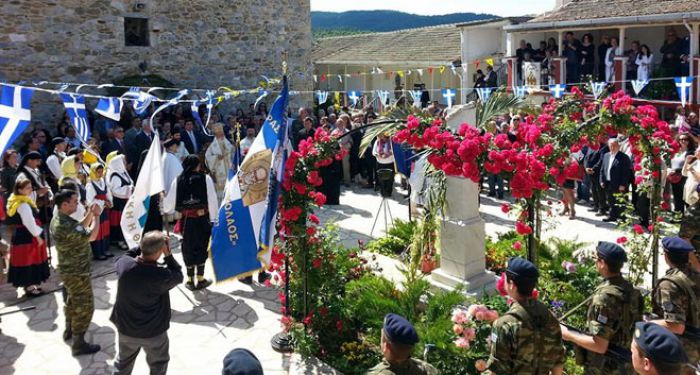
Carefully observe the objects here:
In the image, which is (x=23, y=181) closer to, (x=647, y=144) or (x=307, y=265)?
(x=307, y=265)

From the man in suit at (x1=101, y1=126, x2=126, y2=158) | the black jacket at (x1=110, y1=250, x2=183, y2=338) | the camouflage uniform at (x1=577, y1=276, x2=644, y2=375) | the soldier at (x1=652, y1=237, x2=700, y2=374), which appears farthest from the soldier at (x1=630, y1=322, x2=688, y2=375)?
the man in suit at (x1=101, y1=126, x2=126, y2=158)

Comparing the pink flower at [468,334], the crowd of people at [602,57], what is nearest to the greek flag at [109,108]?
the pink flower at [468,334]

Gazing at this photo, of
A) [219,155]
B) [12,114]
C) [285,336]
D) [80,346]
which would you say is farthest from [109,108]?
[285,336]

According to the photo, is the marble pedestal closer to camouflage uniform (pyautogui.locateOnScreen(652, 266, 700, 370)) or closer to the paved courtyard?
the paved courtyard

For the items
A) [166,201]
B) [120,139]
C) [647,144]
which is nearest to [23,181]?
[166,201]

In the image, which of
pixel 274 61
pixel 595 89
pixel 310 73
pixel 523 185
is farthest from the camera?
pixel 310 73

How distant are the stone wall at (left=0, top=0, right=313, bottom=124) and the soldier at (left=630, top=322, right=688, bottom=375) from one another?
16301 millimetres

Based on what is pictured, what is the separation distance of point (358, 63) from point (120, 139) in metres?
21.9

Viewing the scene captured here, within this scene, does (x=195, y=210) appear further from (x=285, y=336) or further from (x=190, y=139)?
(x=190, y=139)

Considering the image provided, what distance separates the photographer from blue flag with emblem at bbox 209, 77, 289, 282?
6387 mm

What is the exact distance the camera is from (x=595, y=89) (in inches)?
564

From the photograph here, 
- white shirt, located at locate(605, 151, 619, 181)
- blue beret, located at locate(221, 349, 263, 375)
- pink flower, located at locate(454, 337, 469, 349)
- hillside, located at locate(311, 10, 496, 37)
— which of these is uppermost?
hillside, located at locate(311, 10, 496, 37)

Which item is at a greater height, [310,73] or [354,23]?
[354,23]

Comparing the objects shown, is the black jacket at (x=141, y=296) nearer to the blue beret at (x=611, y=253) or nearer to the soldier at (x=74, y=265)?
the soldier at (x=74, y=265)
